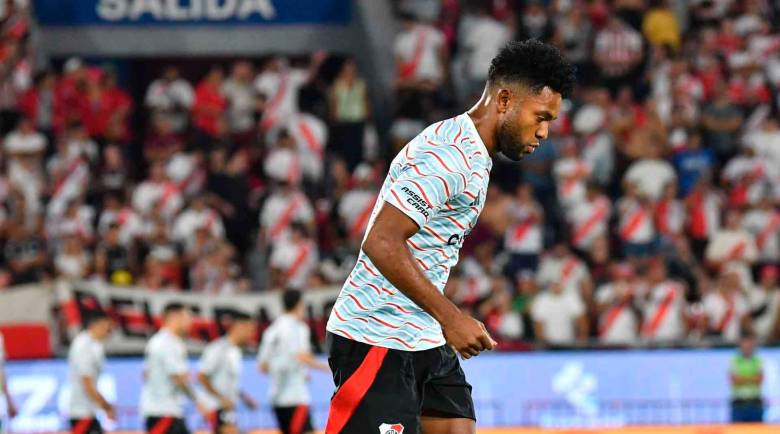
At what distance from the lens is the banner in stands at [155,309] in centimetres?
1670

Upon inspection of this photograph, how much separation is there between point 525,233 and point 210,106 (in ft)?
14.9

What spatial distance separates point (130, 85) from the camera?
23.1 metres

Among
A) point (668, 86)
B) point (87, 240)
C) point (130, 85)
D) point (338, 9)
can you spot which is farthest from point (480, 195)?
point (130, 85)

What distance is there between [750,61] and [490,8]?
11.7ft

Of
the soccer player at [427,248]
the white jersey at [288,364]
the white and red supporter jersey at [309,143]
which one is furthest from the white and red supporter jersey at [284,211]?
the soccer player at [427,248]

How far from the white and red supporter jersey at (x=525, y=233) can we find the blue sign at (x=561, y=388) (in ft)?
5.27

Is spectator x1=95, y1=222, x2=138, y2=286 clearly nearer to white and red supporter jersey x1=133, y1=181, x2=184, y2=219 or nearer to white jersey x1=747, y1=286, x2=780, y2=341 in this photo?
white and red supporter jersey x1=133, y1=181, x2=184, y2=219

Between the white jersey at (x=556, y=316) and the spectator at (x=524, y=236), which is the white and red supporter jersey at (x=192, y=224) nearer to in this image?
the spectator at (x=524, y=236)

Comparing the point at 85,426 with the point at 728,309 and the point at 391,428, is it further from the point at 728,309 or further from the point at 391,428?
the point at 391,428

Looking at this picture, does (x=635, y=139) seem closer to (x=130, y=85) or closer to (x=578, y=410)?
(x=578, y=410)

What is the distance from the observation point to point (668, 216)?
1820 centimetres

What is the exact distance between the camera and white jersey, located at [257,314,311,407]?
1350 centimetres

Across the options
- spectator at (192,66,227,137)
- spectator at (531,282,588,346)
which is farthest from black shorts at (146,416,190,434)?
spectator at (192,66,227,137)

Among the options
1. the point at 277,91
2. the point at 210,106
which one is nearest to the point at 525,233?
the point at 277,91
